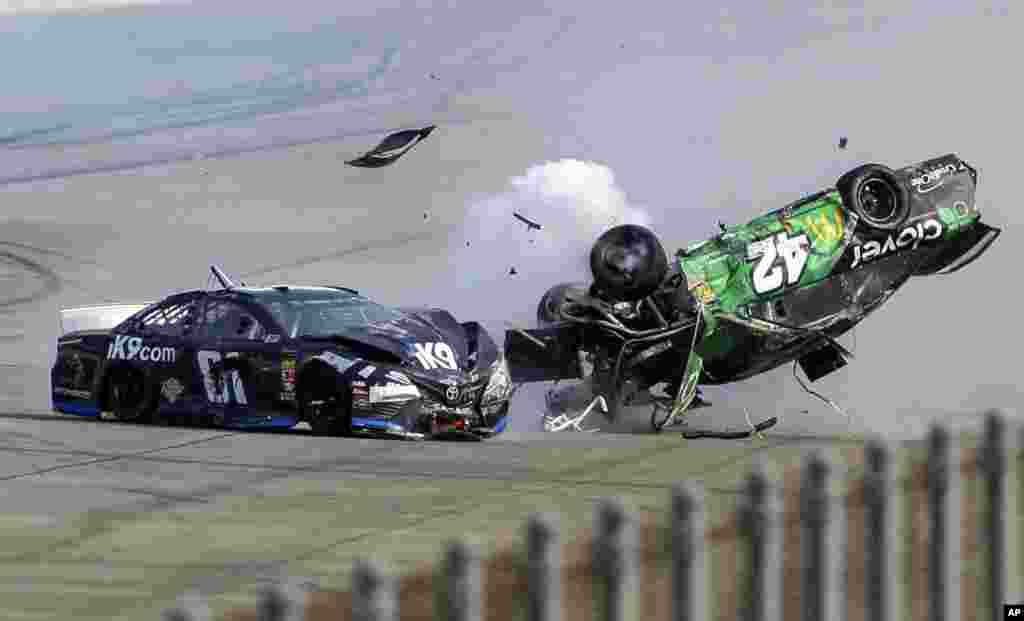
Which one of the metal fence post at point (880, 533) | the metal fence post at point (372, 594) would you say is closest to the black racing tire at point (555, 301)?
the metal fence post at point (880, 533)

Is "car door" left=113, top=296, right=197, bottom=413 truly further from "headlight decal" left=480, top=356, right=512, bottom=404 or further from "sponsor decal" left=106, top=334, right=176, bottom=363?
"headlight decal" left=480, top=356, right=512, bottom=404

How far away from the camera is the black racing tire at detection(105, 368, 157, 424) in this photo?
45.5 feet

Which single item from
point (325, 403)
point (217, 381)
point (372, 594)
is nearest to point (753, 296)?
point (325, 403)

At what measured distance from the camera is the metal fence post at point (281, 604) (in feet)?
13.1

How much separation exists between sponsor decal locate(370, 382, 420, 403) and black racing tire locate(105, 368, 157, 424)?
193 cm

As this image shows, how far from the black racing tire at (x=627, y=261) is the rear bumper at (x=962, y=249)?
2.74 metres

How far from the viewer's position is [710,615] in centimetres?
496

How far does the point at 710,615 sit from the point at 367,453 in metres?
7.08

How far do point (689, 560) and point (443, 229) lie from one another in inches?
1032

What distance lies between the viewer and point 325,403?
13.0 m

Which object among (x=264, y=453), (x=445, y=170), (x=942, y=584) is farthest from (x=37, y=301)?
(x=942, y=584)

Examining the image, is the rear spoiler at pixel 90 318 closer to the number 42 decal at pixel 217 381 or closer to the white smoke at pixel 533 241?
the number 42 decal at pixel 217 381

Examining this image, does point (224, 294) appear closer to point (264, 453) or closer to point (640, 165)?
point (264, 453)

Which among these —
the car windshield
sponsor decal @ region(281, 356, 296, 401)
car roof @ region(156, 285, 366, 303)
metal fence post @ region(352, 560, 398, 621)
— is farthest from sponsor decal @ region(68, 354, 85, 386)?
metal fence post @ region(352, 560, 398, 621)
